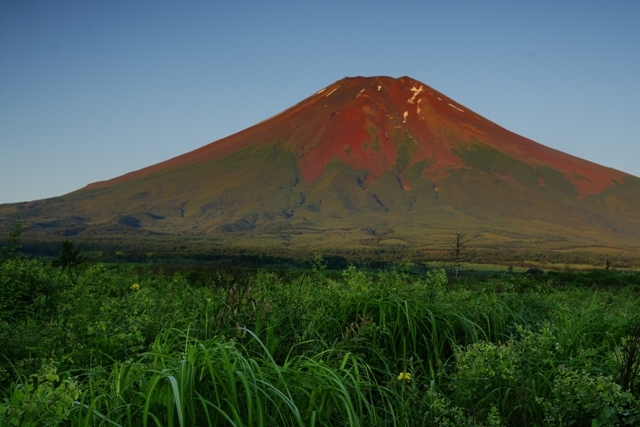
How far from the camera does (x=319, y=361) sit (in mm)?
4258

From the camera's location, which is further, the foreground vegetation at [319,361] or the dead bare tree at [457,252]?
the dead bare tree at [457,252]

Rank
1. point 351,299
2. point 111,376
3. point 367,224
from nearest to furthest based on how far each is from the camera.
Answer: point 111,376 → point 351,299 → point 367,224

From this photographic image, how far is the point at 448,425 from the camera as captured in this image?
3770 millimetres

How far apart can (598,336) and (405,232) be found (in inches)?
6154

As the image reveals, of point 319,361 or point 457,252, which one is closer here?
point 319,361

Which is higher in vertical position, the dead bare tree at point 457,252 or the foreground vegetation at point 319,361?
the foreground vegetation at point 319,361

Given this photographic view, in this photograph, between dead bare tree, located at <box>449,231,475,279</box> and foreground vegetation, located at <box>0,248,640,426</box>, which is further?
dead bare tree, located at <box>449,231,475,279</box>

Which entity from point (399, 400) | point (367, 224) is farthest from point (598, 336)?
point (367, 224)

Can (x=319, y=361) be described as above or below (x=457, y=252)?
above

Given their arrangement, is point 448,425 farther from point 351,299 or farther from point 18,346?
point 18,346

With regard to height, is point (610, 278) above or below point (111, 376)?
below

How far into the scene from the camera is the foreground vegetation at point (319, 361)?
145 inches

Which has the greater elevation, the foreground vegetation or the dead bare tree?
the foreground vegetation

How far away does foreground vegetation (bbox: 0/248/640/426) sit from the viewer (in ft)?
12.1
